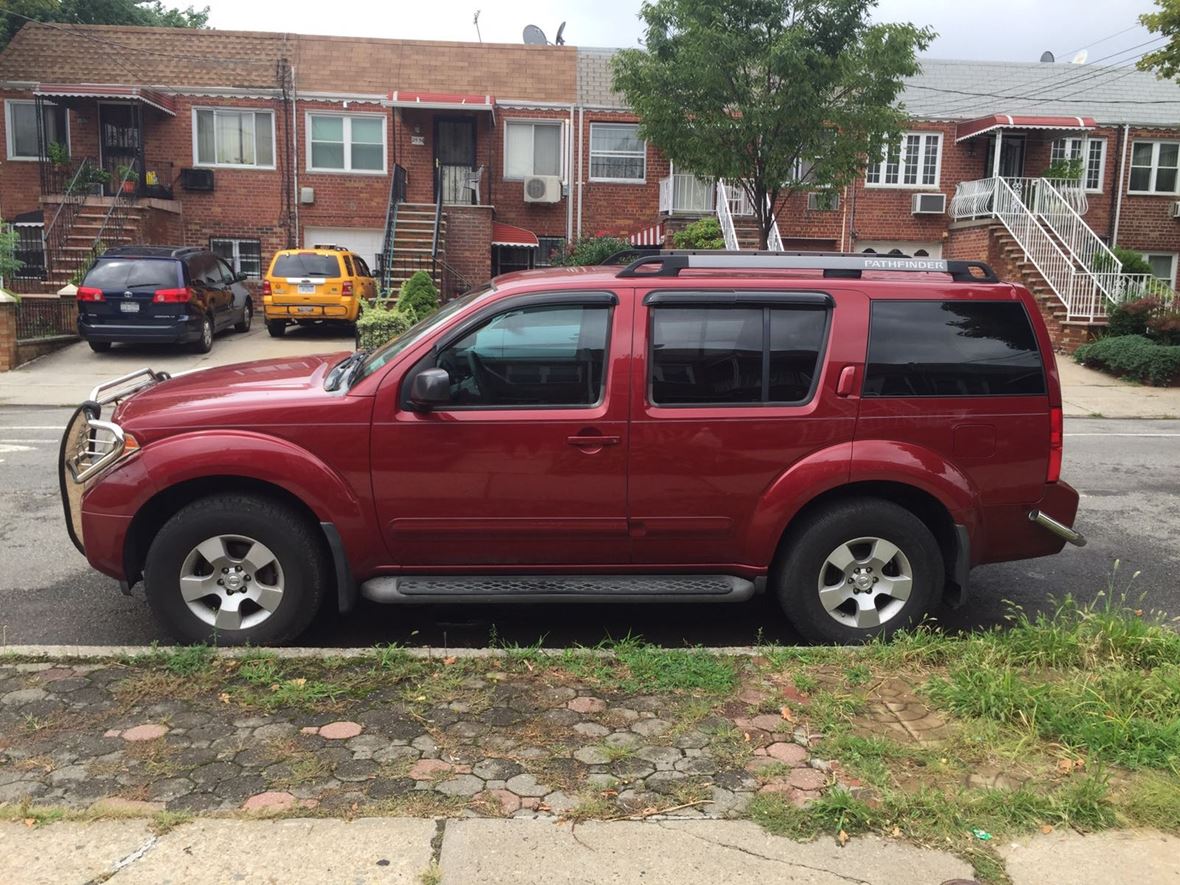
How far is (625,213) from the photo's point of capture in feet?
83.0

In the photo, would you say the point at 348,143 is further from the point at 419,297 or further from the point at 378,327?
the point at 378,327

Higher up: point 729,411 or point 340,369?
point 340,369

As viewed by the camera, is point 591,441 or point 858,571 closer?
point 591,441

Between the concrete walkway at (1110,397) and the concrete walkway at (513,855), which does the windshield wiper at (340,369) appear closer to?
the concrete walkway at (513,855)

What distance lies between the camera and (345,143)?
24.6m

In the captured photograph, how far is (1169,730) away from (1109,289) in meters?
18.7

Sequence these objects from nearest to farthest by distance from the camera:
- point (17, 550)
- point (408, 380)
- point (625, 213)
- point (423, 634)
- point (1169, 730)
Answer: point (1169, 730) → point (408, 380) → point (423, 634) → point (17, 550) → point (625, 213)

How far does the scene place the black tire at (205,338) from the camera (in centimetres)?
1806

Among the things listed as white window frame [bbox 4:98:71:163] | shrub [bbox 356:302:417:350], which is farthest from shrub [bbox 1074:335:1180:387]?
white window frame [bbox 4:98:71:163]

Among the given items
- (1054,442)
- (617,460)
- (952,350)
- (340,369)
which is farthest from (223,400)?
(1054,442)

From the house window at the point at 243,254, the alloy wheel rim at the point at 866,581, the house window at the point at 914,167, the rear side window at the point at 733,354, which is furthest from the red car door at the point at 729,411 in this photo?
the house window at the point at 914,167

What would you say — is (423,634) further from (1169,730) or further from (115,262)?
(115,262)

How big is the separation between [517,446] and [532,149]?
71.6 feet

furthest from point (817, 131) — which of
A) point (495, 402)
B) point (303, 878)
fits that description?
point (303, 878)
